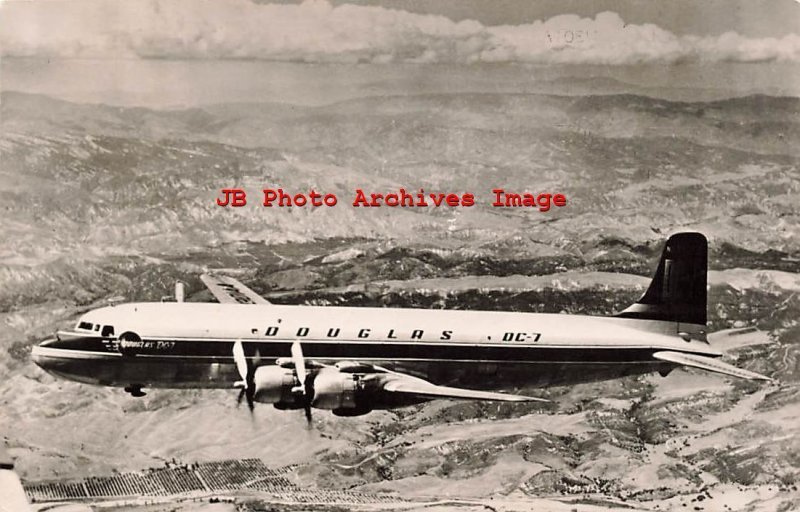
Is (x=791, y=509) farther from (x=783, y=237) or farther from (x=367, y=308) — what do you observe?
(x=367, y=308)

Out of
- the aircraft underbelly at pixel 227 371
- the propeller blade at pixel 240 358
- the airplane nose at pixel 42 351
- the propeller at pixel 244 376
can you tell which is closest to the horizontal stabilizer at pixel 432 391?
the aircraft underbelly at pixel 227 371

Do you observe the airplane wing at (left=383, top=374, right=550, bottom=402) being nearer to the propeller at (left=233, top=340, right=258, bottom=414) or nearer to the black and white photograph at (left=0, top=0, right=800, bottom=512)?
the black and white photograph at (left=0, top=0, right=800, bottom=512)

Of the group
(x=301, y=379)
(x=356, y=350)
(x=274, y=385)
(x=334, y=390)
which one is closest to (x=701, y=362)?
(x=356, y=350)

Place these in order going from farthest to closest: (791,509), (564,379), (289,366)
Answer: (791,509), (564,379), (289,366)

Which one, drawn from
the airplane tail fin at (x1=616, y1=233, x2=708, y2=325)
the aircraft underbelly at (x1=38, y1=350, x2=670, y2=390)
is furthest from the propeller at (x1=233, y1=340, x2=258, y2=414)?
the airplane tail fin at (x1=616, y1=233, x2=708, y2=325)

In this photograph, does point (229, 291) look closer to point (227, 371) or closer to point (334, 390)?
point (227, 371)

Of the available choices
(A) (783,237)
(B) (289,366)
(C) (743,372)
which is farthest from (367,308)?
(A) (783,237)

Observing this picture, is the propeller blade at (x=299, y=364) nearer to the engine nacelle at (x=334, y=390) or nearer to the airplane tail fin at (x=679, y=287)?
the engine nacelle at (x=334, y=390)
